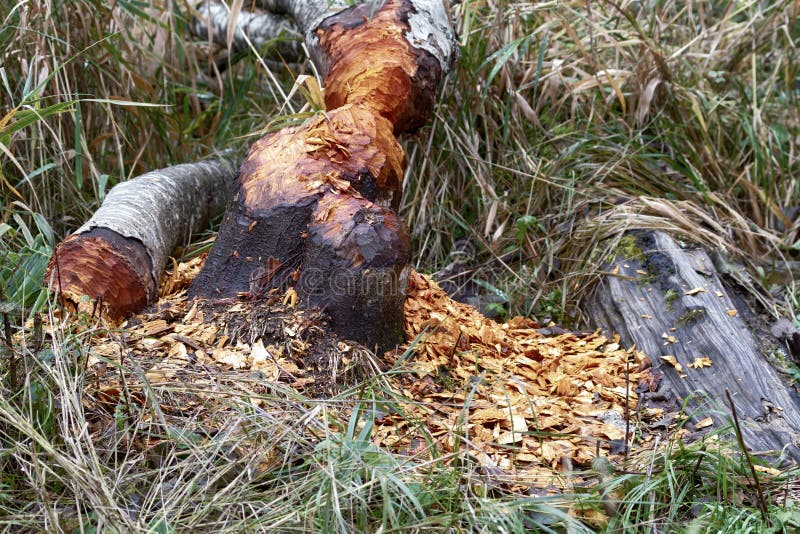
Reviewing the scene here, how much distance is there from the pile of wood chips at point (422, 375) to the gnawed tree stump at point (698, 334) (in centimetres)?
15

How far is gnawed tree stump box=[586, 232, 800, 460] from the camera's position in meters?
2.27

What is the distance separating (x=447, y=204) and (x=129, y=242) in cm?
156

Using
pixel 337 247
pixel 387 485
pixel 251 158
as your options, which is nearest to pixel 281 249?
pixel 337 247

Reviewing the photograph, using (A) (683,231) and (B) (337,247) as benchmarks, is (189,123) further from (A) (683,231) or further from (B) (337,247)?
(A) (683,231)

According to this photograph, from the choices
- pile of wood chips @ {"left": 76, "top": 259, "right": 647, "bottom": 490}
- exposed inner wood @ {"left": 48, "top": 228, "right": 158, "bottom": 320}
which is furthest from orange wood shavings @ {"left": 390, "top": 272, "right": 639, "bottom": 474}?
exposed inner wood @ {"left": 48, "top": 228, "right": 158, "bottom": 320}

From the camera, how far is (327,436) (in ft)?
5.41

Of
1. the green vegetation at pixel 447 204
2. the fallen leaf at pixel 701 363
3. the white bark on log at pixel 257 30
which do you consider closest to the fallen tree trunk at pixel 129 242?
the green vegetation at pixel 447 204

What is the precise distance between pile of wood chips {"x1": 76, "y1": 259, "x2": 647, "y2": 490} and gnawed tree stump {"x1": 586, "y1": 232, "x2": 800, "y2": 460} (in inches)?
5.9

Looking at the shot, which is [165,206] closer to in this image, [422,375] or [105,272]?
[105,272]

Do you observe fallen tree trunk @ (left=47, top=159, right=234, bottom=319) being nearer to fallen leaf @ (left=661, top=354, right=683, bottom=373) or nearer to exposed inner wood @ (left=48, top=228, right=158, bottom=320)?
exposed inner wood @ (left=48, top=228, right=158, bottom=320)

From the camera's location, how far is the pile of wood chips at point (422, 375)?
1905mm

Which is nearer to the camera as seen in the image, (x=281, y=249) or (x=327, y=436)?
(x=327, y=436)

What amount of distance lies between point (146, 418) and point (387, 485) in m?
0.63

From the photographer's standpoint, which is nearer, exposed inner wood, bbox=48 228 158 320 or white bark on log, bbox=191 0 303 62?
exposed inner wood, bbox=48 228 158 320
